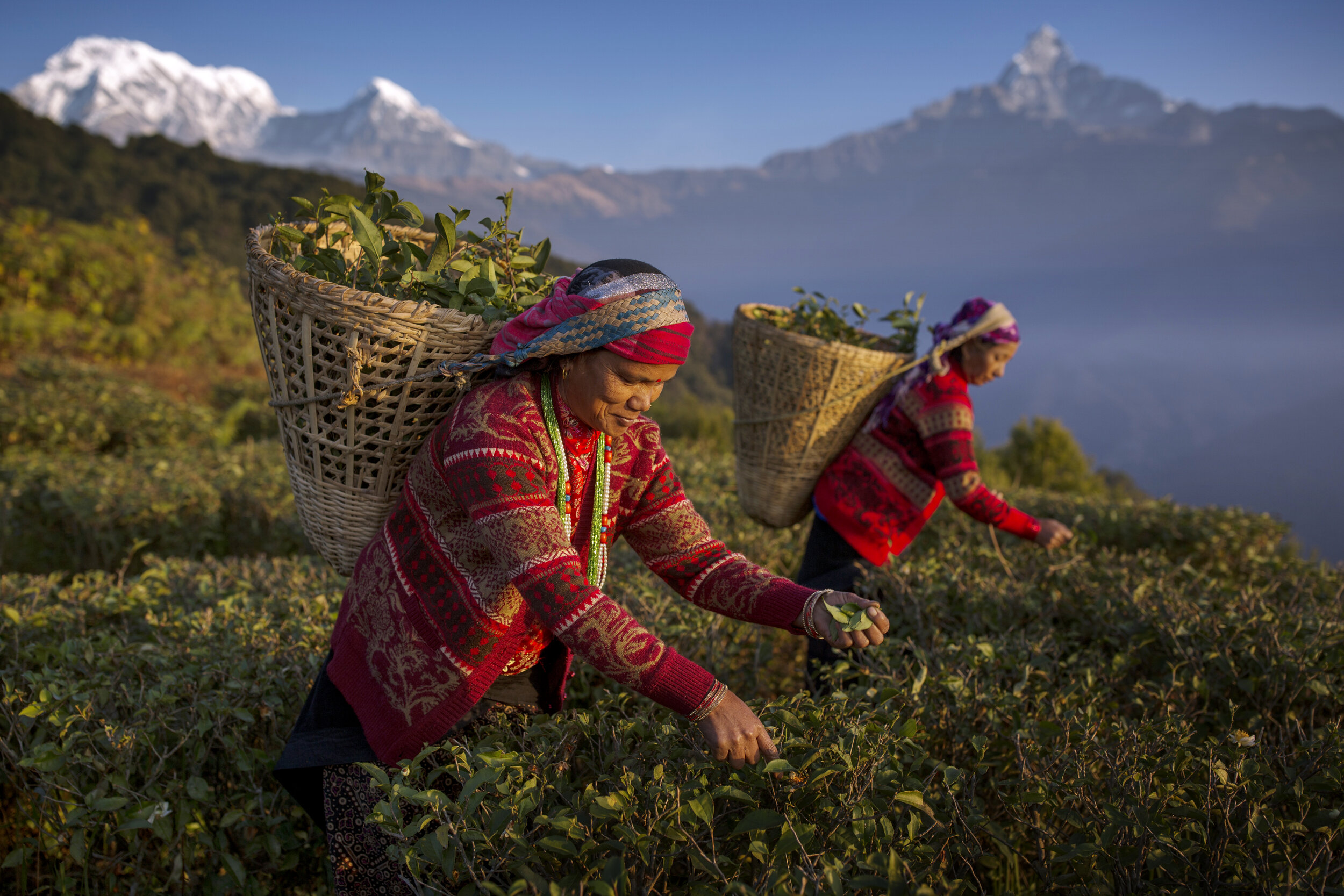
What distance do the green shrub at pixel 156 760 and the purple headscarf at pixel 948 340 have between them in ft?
7.98

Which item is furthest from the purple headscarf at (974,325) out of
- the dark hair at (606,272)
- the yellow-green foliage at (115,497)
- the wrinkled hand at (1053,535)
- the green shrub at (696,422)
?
the green shrub at (696,422)

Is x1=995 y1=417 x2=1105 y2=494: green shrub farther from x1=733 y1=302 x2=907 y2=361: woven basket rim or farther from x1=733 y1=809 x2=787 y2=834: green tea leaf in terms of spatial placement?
x1=733 y1=809 x2=787 y2=834: green tea leaf

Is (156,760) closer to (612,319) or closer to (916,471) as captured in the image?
(612,319)

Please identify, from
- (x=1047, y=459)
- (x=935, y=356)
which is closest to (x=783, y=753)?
(x=935, y=356)

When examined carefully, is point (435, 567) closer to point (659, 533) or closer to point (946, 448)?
point (659, 533)

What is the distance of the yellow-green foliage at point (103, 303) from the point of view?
11.9 meters

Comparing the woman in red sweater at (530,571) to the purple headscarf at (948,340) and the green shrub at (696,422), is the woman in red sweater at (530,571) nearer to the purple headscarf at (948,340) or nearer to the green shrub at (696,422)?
the purple headscarf at (948,340)

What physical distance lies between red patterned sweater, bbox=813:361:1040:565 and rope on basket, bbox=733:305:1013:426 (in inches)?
3.9

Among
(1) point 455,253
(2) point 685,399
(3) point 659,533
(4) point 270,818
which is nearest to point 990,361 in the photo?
(3) point 659,533

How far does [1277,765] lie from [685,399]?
12362 mm

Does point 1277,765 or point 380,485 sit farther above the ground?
point 380,485

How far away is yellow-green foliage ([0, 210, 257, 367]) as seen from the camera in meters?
11.9

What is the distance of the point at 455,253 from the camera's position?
2.06 m

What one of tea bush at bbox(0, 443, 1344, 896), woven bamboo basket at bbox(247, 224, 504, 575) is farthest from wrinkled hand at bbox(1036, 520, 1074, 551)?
woven bamboo basket at bbox(247, 224, 504, 575)
